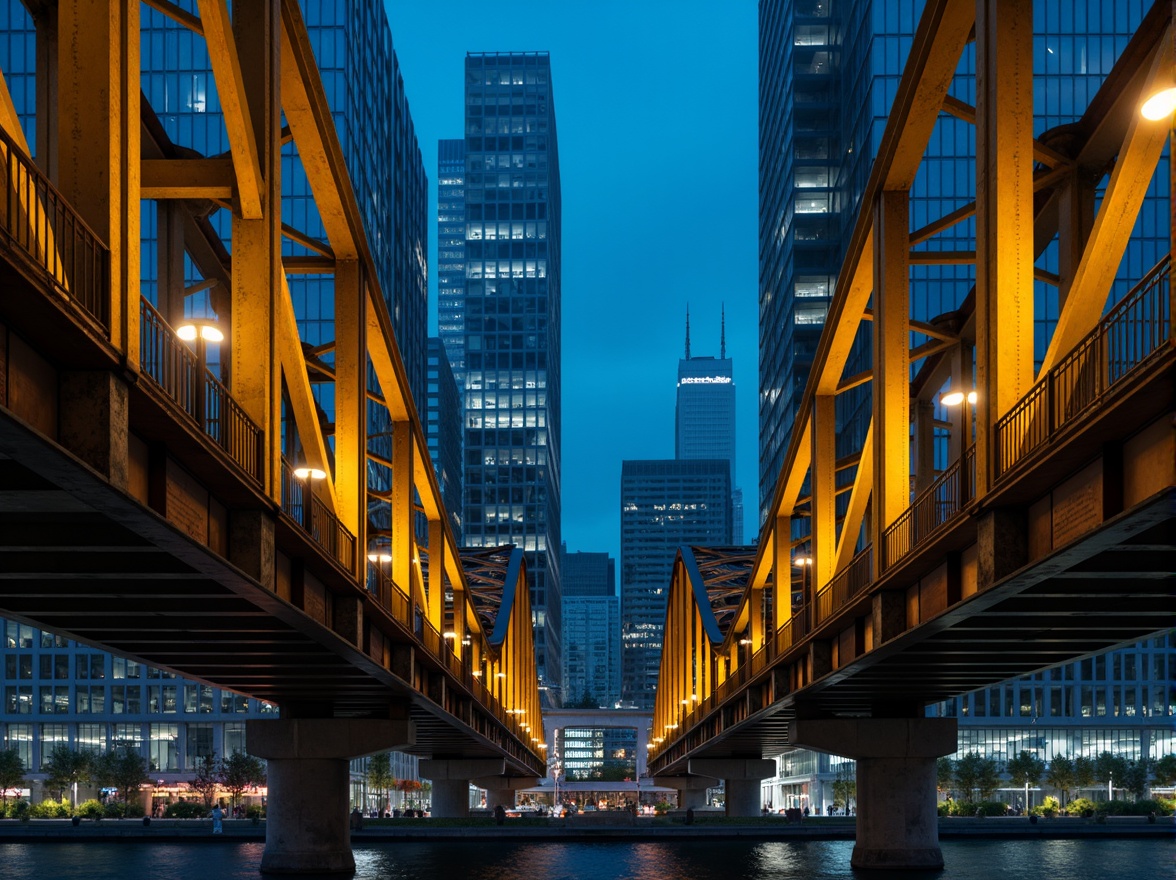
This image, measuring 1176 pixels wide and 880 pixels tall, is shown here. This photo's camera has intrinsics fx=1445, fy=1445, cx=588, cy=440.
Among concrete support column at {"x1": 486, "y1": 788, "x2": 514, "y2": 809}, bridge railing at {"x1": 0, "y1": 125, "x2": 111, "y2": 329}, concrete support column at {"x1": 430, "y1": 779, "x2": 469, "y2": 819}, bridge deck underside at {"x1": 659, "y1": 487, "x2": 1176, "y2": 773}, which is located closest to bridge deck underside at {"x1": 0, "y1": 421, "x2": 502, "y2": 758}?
bridge railing at {"x1": 0, "y1": 125, "x2": 111, "y2": 329}

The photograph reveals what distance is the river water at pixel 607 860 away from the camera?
50.7m

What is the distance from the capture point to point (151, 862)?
5919cm

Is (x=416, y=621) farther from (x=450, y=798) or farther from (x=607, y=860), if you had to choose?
(x=450, y=798)

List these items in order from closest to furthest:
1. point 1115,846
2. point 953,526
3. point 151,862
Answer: point 953,526, point 151,862, point 1115,846

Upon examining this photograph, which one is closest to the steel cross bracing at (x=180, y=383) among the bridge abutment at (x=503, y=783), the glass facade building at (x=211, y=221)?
the glass facade building at (x=211, y=221)

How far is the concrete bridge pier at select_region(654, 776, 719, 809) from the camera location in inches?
5069

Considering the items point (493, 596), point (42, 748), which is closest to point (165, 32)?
point (493, 596)

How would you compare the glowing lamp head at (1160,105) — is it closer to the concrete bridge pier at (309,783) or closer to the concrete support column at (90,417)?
the concrete support column at (90,417)

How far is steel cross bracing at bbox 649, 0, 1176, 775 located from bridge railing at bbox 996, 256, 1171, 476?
5 centimetres

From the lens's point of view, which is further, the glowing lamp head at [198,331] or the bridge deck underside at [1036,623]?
the glowing lamp head at [198,331]

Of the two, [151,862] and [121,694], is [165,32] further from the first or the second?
[151,862]

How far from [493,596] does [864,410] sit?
31.6 m

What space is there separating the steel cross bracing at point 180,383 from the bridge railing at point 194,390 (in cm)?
5

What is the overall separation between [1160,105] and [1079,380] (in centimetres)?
331
